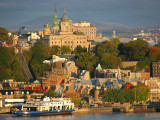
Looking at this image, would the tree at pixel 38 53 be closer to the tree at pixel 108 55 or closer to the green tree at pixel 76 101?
the tree at pixel 108 55

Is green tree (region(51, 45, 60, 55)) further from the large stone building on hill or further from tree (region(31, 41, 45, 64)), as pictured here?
tree (region(31, 41, 45, 64))

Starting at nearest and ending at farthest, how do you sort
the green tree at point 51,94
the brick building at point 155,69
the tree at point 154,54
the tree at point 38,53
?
the green tree at point 51,94 → the brick building at point 155,69 → the tree at point 154,54 → the tree at point 38,53

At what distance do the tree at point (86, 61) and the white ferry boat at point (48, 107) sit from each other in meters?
33.4

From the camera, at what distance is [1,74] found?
14238 centimetres

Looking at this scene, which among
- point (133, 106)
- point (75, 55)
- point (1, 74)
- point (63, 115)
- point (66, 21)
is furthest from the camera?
point (66, 21)

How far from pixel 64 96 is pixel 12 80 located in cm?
1575

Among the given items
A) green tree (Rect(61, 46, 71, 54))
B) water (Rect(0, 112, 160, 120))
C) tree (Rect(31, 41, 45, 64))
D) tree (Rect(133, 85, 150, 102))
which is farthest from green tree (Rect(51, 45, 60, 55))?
water (Rect(0, 112, 160, 120))

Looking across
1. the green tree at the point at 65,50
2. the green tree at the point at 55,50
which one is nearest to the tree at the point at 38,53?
the green tree at the point at 55,50

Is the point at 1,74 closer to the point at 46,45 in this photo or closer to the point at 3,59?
the point at 3,59

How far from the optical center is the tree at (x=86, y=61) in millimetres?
148250

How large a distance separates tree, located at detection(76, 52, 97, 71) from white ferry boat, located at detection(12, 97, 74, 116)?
3343 centimetres

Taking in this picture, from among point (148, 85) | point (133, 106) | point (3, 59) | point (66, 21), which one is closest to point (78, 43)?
point (66, 21)

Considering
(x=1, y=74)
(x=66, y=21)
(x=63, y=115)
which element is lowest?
(x=63, y=115)

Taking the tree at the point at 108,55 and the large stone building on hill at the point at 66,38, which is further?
the large stone building on hill at the point at 66,38
